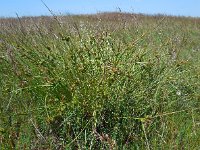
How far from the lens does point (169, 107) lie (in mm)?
2951

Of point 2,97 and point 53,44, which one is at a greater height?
point 53,44

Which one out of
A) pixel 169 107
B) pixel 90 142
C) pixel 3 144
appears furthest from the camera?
pixel 169 107

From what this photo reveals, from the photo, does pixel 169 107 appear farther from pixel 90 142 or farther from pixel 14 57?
pixel 14 57

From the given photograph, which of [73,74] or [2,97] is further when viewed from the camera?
[2,97]

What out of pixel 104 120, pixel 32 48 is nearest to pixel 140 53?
pixel 104 120

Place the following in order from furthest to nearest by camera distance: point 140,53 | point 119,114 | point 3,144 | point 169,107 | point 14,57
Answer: point 14,57 < point 140,53 < point 169,107 < point 119,114 < point 3,144

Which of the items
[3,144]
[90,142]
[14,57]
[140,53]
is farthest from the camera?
[14,57]

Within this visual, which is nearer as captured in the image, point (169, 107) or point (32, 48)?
point (169, 107)

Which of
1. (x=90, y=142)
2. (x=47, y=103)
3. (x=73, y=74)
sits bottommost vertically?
(x=90, y=142)

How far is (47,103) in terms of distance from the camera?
2783mm

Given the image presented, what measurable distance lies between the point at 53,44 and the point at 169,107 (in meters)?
1.15

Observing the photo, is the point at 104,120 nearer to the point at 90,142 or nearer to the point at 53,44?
the point at 90,142

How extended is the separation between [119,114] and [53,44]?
946 mm

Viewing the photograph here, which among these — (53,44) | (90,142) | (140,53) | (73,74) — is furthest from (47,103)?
(140,53)
